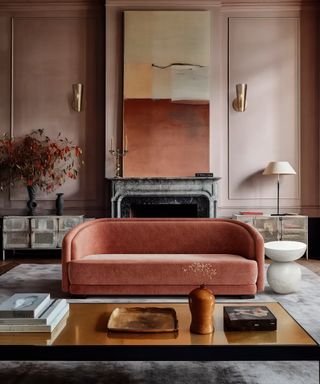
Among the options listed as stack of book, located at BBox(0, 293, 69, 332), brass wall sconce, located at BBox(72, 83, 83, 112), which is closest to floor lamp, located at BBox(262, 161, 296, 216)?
brass wall sconce, located at BBox(72, 83, 83, 112)

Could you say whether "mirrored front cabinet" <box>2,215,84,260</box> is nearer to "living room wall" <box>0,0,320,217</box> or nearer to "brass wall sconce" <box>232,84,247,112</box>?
"living room wall" <box>0,0,320,217</box>

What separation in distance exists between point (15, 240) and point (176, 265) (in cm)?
192

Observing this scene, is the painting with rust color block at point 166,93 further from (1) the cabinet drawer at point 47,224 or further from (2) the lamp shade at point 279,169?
(1) the cabinet drawer at point 47,224

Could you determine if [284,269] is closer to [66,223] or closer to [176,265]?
[176,265]

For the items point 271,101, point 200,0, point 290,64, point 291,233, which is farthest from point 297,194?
point 200,0

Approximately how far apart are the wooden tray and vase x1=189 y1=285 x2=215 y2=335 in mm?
57

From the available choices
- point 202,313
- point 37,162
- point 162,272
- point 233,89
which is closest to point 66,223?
point 37,162

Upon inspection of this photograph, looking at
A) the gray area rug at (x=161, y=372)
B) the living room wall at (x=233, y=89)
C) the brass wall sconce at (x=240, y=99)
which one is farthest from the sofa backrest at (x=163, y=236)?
the brass wall sconce at (x=240, y=99)

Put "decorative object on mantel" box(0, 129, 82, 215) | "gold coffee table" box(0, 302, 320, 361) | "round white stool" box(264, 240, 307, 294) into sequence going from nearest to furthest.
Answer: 1. "gold coffee table" box(0, 302, 320, 361)
2. "round white stool" box(264, 240, 307, 294)
3. "decorative object on mantel" box(0, 129, 82, 215)

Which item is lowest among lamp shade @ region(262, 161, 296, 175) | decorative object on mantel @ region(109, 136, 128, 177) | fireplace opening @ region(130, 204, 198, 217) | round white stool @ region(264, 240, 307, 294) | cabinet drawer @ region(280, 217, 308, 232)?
round white stool @ region(264, 240, 307, 294)

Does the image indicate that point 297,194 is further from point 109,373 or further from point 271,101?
point 109,373

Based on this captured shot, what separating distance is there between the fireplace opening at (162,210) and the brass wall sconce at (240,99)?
98 cm

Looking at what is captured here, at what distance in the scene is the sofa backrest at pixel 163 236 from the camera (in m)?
2.53

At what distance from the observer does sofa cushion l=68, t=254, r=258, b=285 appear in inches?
88.4
